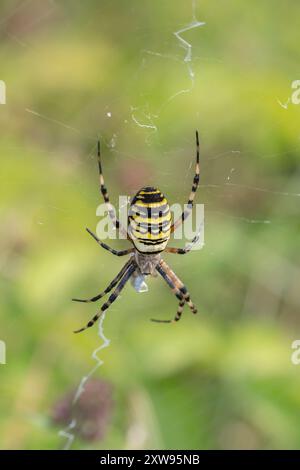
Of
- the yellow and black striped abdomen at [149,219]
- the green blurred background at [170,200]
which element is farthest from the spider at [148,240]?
the green blurred background at [170,200]

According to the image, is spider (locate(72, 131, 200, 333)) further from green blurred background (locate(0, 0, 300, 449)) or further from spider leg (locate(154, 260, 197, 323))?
green blurred background (locate(0, 0, 300, 449))

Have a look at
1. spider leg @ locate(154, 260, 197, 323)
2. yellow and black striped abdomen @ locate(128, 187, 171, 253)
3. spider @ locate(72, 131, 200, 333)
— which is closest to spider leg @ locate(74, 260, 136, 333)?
spider @ locate(72, 131, 200, 333)

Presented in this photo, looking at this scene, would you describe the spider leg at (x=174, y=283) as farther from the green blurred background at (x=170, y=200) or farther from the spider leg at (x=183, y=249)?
the spider leg at (x=183, y=249)

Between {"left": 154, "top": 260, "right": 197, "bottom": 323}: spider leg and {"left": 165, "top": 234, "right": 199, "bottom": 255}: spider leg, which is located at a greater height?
{"left": 165, "top": 234, "right": 199, "bottom": 255}: spider leg

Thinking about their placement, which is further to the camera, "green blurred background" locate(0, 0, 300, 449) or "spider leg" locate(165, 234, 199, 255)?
"spider leg" locate(165, 234, 199, 255)

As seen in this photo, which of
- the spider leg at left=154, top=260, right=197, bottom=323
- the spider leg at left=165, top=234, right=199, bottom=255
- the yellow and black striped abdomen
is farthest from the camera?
the spider leg at left=154, top=260, right=197, bottom=323

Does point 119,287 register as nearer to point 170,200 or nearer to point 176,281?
point 176,281
